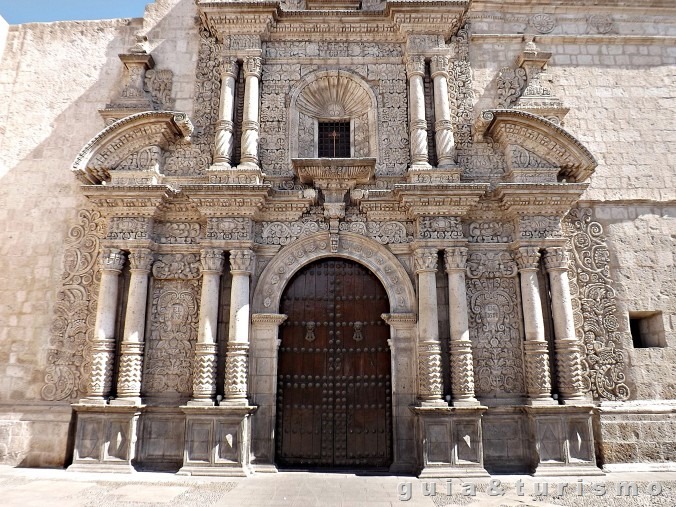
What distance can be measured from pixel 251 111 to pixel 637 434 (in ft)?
26.6

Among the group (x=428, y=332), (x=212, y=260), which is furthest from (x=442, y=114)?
(x=212, y=260)

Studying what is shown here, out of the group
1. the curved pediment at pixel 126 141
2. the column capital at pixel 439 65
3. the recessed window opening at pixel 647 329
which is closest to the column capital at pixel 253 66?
the curved pediment at pixel 126 141

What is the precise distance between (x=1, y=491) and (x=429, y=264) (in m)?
6.48

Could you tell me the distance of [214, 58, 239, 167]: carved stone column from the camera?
8.27 metres

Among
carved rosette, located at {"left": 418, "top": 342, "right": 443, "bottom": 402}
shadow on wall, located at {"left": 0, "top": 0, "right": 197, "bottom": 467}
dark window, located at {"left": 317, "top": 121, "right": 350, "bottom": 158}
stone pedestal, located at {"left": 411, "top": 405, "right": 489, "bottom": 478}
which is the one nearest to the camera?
stone pedestal, located at {"left": 411, "top": 405, "right": 489, "bottom": 478}

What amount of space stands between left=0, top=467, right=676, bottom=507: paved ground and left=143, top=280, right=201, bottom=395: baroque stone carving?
1.34m

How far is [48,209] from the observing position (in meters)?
8.61

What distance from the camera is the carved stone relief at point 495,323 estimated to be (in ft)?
25.1

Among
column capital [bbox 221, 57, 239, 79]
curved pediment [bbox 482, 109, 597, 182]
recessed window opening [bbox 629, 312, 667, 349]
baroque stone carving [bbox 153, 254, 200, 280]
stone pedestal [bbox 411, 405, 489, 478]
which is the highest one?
column capital [bbox 221, 57, 239, 79]

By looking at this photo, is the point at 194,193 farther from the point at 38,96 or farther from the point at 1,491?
the point at 1,491

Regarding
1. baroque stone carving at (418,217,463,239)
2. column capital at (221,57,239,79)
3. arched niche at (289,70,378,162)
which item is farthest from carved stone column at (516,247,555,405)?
column capital at (221,57,239,79)

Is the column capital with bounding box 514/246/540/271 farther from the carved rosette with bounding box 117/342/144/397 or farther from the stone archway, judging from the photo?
the carved rosette with bounding box 117/342/144/397

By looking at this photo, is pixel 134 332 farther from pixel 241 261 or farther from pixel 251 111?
pixel 251 111

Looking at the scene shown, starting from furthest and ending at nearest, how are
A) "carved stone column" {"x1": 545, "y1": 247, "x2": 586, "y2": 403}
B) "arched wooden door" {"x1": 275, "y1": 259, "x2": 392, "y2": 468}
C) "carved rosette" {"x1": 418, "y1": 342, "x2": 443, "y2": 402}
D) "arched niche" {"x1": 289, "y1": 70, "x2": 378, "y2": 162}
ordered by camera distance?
1. "arched niche" {"x1": 289, "y1": 70, "x2": 378, "y2": 162}
2. "arched wooden door" {"x1": 275, "y1": 259, "x2": 392, "y2": 468}
3. "carved stone column" {"x1": 545, "y1": 247, "x2": 586, "y2": 403}
4. "carved rosette" {"x1": 418, "y1": 342, "x2": 443, "y2": 402}
